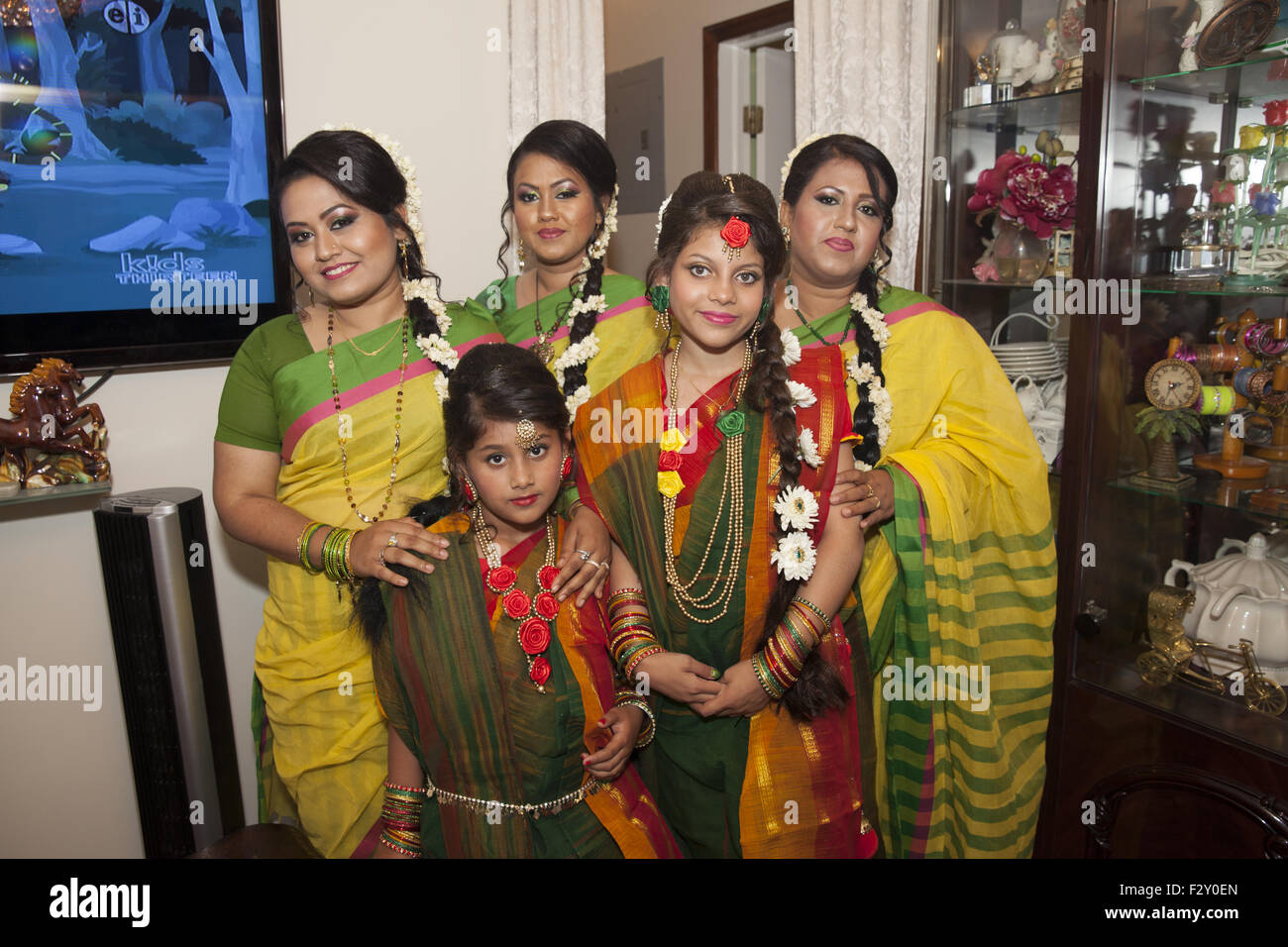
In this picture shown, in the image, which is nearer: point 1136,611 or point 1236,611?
point 1236,611

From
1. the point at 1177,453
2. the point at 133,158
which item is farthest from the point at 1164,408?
the point at 133,158

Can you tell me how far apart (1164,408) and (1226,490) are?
0.81ft

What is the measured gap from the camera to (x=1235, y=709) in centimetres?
222

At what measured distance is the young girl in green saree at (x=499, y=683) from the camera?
162 cm

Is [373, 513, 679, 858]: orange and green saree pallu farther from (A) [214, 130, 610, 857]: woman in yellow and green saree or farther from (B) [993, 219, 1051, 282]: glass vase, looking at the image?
(B) [993, 219, 1051, 282]: glass vase

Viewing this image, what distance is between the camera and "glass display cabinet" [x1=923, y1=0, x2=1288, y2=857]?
2197 millimetres

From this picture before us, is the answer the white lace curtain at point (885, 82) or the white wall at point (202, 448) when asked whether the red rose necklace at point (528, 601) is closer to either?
the white wall at point (202, 448)

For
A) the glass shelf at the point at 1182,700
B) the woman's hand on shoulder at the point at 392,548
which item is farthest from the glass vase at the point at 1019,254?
the woman's hand on shoulder at the point at 392,548

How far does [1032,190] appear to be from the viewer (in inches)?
101

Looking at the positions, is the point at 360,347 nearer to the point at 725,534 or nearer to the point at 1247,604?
the point at 725,534

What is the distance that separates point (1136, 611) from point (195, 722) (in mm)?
2341

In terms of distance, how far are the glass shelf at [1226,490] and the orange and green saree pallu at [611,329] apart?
132 cm
